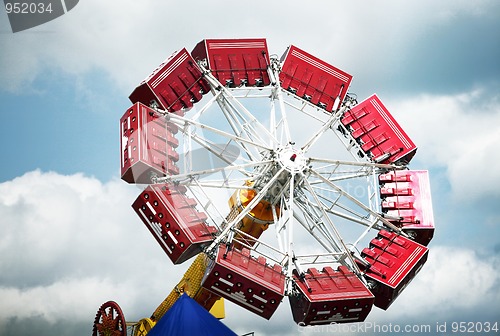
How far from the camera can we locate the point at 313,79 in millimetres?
43562

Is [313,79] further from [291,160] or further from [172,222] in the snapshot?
[172,222]

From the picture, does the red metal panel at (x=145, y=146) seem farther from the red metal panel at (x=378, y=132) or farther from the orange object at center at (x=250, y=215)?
the red metal panel at (x=378, y=132)

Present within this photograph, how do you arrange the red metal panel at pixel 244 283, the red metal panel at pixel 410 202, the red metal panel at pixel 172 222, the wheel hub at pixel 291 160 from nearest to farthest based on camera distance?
1. the red metal panel at pixel 244 283
2. the red metal panel at pixel 172 222
3. the wheel hub at pixel 291 160
4. the red metal panel at pixel 410 202

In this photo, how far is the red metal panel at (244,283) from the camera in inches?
1303

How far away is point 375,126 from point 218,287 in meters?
16.1

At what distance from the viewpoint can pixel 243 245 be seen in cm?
3791

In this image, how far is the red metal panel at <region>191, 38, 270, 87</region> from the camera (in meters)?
41.0

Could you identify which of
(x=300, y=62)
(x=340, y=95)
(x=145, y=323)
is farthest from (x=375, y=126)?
(x=145, y=323)

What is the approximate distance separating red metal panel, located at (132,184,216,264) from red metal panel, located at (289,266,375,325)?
18.5 ft

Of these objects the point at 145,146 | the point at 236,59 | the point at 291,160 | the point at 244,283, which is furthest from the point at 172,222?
the point at 236,59

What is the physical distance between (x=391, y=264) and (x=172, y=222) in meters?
12.9

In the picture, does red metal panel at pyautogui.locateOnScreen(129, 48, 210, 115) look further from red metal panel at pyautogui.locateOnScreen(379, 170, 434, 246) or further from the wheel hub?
red metal panel at pyautogui.locateOnScreen(379, 170, 434, 246)

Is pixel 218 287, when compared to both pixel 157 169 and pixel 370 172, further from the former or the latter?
pixel 370 172

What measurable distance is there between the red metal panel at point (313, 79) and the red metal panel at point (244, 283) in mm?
13158
